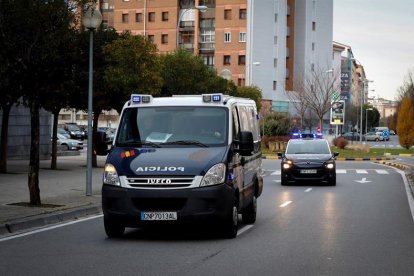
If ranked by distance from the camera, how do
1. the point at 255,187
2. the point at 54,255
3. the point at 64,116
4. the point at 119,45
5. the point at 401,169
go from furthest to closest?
1. the point at 64,116
2. the point at 401,169
3. the point at 119,45
4. the point at 255,187
5. the point at 54,255

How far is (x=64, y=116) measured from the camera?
334 ft

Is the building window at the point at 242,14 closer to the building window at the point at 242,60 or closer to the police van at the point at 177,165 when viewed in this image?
the building window at the point at 242,60

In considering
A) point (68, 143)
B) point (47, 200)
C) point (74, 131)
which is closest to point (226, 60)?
point (74, 131)

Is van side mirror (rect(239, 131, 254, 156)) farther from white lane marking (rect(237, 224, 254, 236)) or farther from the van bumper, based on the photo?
white lane marking (rect(237, 224, 254, 236))

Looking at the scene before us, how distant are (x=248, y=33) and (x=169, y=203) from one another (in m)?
74.8

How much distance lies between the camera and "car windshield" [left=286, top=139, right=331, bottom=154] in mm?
26906

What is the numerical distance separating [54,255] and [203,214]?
230 cm

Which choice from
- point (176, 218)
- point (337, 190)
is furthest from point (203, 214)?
point (337, 190)

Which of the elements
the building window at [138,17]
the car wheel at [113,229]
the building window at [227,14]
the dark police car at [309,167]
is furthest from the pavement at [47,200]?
the building window at [138,17]

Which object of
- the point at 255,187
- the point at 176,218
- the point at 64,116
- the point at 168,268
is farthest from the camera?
the point at 64,116

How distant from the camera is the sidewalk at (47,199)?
43.4 feet

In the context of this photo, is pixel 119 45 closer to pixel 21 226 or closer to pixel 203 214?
pixel 21 226

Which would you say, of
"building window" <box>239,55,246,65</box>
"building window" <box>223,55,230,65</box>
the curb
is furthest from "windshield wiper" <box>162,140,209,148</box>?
"building window" <box>223,55,230,65</box>

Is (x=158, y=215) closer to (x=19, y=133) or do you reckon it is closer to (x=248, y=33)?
(x=19, y=133)
